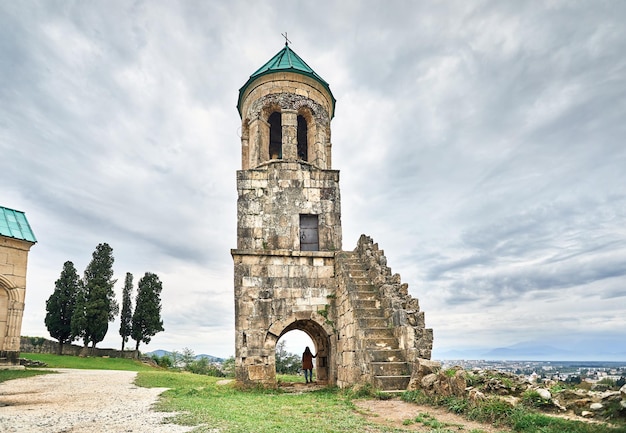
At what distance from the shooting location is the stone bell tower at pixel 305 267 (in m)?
10.3

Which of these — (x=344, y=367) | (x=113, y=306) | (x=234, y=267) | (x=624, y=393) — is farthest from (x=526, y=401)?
(x=113, y=306)

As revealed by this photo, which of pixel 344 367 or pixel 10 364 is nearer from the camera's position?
pixel 344 367

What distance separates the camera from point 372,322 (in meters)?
10.6

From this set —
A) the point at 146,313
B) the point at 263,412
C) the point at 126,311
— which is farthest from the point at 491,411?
the point at 126,311

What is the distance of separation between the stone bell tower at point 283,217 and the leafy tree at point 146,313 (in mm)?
23202

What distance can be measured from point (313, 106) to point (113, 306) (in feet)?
88.4

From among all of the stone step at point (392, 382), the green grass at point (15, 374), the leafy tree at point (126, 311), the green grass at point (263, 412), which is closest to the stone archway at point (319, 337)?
the green grass at point (263, 412)

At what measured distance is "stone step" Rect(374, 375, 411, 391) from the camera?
9.09m

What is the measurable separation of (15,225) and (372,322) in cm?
1476

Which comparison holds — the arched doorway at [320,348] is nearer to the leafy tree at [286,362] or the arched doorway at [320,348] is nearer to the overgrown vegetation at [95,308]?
the leafy tree at [286,362]

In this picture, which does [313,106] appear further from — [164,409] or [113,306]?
[113,306]

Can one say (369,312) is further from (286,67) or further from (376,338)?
(286,67)

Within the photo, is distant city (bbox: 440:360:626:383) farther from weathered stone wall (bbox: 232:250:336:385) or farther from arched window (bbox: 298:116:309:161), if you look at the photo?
arched window (bbox: 298:116:309:161)

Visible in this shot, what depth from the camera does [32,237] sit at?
16953 mm
